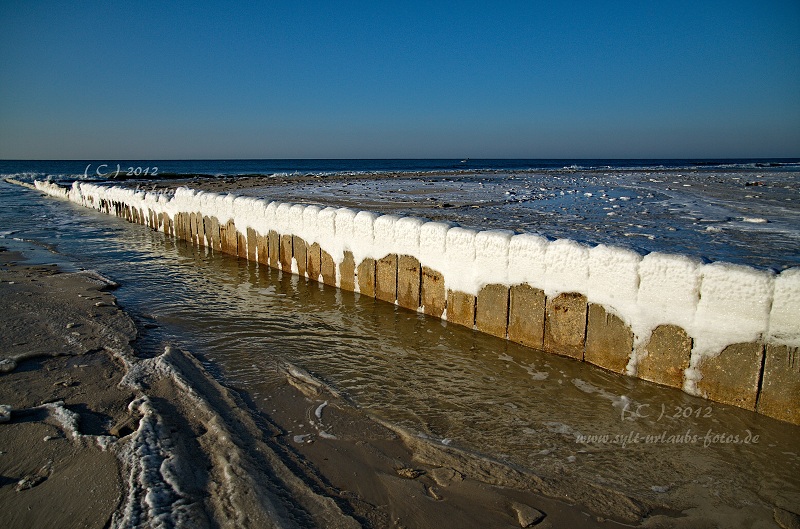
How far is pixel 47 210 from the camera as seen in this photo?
717 inches

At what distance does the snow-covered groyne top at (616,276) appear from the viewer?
353 centimetres

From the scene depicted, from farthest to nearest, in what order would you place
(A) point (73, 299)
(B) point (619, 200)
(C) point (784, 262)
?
1. (B) point (619, 200)
2. (C) point (784, 262)
3. (A) point (73, 299)

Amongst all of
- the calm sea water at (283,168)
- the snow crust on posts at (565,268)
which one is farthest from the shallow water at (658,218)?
the calm sea water at (283,168)

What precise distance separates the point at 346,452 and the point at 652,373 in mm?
2702

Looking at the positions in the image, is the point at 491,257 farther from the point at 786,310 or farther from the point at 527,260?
the point at 786,310

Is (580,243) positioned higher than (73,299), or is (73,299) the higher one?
(580,243)

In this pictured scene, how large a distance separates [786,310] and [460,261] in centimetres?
291

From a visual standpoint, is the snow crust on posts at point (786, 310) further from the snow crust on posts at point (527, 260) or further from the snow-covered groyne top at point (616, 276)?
the snow crust on posts at point (527, 260)

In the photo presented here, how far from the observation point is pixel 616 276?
4.29 m

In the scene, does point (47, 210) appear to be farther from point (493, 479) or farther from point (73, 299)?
point (493, 479)

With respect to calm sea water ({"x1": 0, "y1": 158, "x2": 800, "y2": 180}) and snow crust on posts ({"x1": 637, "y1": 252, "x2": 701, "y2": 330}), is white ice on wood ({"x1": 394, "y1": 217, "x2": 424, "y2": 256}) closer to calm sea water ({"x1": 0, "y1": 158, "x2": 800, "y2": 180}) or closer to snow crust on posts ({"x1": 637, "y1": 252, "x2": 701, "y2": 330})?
snow crust on posts ({"x1": 637, "y1": 252, "x2": 701, "y2": 330})

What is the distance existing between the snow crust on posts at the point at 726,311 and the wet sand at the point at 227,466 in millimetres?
1647

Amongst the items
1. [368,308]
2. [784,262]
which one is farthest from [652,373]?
[784,262]

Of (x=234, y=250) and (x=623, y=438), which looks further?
(x=234, y=250)
